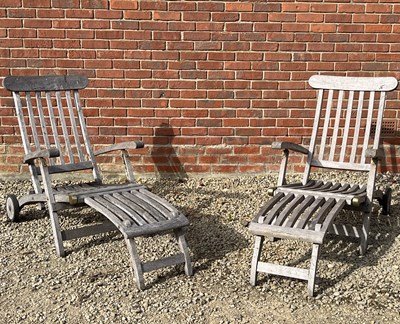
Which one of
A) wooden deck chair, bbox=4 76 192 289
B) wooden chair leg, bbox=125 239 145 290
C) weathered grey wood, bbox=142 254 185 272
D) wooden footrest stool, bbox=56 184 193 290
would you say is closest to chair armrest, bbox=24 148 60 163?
wooden deck chair, bbox=4 76 192 289

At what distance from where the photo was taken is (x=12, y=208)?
4551 millimetres

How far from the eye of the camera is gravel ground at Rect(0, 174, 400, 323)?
3279 mm

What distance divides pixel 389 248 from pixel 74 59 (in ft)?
11.0

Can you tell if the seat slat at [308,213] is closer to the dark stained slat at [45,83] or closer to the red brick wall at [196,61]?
the red brick wall at [196,61]

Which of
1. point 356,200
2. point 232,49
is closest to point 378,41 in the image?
point 232,49

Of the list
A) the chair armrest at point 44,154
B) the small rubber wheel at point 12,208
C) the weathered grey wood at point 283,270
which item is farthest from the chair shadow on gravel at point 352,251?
the small rubber wheel at point 12,208

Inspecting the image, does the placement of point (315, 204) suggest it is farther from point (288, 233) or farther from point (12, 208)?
point (12, 208)

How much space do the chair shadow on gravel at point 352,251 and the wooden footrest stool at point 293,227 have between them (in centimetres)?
15

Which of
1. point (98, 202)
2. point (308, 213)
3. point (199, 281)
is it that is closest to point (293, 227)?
point (308, 213)

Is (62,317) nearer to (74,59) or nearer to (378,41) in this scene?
(74,59)

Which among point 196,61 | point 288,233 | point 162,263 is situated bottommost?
point 162,263

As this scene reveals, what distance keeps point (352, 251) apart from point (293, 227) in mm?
835

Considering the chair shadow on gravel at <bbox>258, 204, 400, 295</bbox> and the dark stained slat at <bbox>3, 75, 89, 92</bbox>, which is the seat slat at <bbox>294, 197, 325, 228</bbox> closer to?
the chair shadow on gravel at <bbox>258, 204, 400, 295</bbox>

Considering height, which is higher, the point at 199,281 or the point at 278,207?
the point at 278,207
